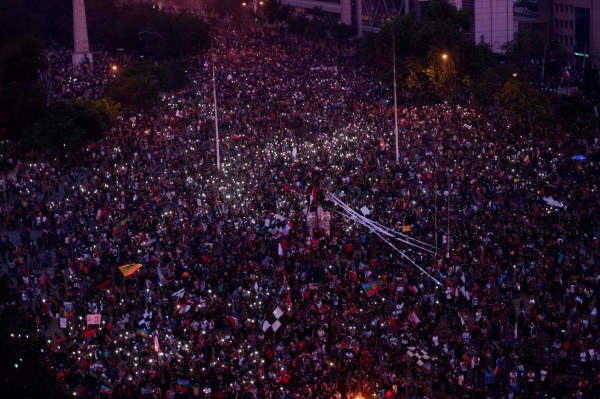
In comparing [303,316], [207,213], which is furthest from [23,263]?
[303,316]

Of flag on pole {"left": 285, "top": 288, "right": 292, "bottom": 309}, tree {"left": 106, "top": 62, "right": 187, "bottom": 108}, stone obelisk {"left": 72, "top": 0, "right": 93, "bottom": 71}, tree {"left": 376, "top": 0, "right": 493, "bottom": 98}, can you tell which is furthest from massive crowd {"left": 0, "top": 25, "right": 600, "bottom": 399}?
stone obelisk {"left": 72, "top": 0, "right": 93, "bottom": 71}

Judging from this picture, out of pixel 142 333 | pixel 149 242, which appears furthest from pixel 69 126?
pixel 142 333

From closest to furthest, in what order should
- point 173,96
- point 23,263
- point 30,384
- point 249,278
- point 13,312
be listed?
point 30,384 < point 13,312 < point 249,278 < point 23,263 < point 173,96

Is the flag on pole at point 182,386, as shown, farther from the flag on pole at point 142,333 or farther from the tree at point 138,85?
the tree at point 138,85

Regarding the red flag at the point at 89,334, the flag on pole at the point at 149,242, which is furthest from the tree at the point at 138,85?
the red flag at the point at 89,334

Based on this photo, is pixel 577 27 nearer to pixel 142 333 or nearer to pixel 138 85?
pixel 138 85

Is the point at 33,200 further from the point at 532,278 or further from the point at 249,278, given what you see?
the point at 532,278

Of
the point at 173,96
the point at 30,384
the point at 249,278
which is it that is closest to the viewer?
the point at 30,384

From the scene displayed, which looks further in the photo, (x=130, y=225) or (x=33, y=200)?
(x=33, y=200)
